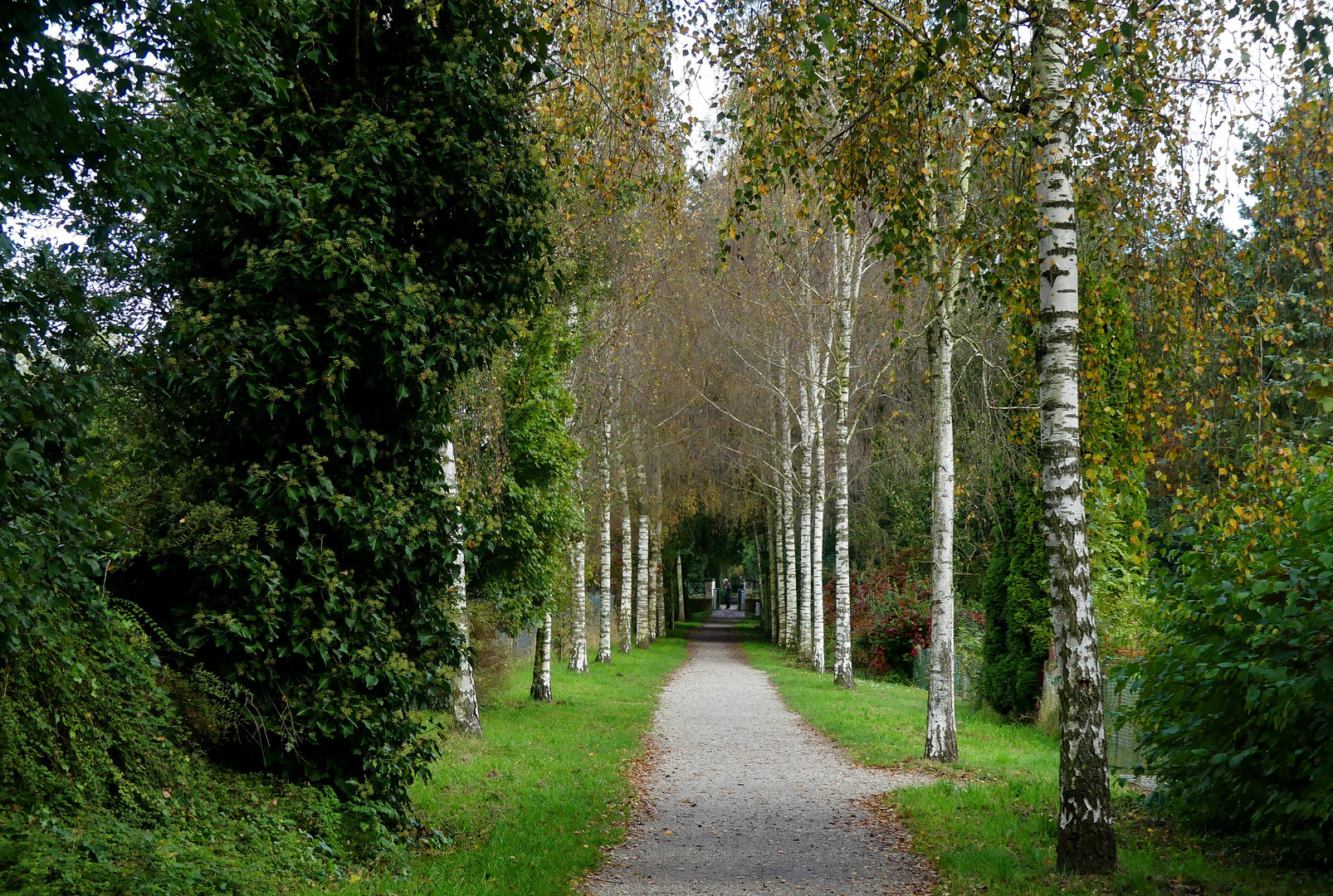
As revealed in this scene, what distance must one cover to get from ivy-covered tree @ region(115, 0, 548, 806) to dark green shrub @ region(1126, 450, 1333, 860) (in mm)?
Result: 5663

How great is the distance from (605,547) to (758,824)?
59.1 ft

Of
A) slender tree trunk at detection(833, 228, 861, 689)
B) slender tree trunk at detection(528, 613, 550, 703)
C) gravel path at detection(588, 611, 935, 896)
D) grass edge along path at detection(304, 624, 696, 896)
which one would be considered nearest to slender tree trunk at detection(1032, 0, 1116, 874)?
gravel path at detection(588, 611, 935, 896)

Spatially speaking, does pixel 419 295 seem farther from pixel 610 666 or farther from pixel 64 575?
pixel 610 666

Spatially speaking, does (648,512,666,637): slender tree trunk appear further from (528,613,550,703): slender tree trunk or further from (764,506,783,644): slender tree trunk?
(528,613,550,703): slender tree trunk

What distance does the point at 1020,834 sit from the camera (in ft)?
24.0

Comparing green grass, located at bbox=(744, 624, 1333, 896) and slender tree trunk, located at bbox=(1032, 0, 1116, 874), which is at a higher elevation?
slender tree trunk, located at bbox=(1032, 0, 1116, 874)

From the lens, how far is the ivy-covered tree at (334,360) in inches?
244

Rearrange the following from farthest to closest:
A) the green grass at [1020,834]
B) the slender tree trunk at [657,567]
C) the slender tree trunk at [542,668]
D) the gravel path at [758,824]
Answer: the slender tree trunk at [657,567], the slender tree trunk at [542,668], the gravel path at [758,824], the green grass at [1020,834]

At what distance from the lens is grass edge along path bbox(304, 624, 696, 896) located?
608 centimetres

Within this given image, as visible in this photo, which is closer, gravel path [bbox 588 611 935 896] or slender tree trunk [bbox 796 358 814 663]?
gravel path [bbox 588 611 935 896]

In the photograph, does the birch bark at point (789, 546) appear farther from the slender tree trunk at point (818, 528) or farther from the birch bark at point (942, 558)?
the birch bark at point (942, 558)

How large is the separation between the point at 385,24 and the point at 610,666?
19389mm

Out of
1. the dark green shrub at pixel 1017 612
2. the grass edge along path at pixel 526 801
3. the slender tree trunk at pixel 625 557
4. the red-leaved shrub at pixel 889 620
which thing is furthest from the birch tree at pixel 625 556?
the dark green shrub at pixel 1017 612

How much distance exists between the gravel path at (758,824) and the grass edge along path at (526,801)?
0.34 meters
